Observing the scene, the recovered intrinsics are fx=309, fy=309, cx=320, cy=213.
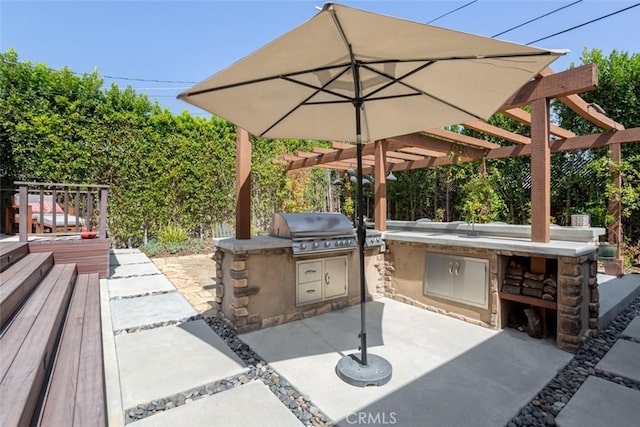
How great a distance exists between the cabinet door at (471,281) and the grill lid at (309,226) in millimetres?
1523

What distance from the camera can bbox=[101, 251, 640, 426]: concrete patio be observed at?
2248 millimetres

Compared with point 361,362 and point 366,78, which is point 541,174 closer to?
point 366,78

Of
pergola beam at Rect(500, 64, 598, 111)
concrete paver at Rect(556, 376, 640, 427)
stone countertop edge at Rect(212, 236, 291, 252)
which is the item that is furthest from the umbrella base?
pergola beam at Rect(500, 64, 598, 111)

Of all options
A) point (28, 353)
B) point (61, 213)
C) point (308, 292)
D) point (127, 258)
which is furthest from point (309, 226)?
point (61, 213)

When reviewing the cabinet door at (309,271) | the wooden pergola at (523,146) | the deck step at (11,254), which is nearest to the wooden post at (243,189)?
the wooden pergola at (523,146)

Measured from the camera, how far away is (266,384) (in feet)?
8.73

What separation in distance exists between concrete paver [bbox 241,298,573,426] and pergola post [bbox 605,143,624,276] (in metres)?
4.21

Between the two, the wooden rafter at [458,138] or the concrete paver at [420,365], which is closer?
the concrete paver at [420,365]

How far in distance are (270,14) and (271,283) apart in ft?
18.1

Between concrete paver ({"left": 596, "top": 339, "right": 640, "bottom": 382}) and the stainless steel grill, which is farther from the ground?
the stainless steel grill

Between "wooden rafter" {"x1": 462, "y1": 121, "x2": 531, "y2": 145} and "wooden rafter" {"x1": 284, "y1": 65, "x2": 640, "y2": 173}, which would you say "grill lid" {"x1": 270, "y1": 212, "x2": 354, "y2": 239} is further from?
"wooden rafter" {"x1": 462, "y1": 121, "x2": 531, "y2": 145}

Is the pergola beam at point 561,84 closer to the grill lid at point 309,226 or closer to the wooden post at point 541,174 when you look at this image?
the wooden post at point 541,174

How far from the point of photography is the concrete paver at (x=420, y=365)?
7.57 ft

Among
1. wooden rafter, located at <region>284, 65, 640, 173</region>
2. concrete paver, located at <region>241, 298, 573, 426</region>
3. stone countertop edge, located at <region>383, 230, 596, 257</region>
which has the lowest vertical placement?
concrete paver, located at <region>241, 298, 573, 426</region>
